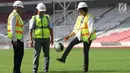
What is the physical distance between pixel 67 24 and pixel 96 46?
47.3 feet

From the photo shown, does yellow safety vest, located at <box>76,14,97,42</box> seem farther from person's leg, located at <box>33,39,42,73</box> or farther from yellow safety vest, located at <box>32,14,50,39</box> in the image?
person's leg, located at <box>33,39,42,73</box>

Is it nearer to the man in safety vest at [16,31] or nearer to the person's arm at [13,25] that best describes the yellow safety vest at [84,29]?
the man in safety vest at [16,31]

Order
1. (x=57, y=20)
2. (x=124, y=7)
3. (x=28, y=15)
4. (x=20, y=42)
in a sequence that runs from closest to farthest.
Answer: (x=20, y=42) < (x=124, y=7) < (x=57, y=20) < (x=28, y=15)

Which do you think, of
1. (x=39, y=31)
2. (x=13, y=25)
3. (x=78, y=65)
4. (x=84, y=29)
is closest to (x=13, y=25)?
(x=13, y=25)

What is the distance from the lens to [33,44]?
10945mm

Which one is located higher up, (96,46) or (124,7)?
(124,7)

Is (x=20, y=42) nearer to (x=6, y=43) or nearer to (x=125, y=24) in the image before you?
(x=6, y=43)

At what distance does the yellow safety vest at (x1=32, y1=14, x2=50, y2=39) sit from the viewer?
36.0 ft

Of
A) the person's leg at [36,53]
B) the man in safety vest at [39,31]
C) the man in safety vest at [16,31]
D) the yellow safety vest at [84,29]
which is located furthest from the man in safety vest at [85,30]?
the man in safety vest at [16,31]

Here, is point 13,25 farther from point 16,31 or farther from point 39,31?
point 39,31

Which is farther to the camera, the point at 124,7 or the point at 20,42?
the point at 124,7

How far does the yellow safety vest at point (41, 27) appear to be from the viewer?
10960mm

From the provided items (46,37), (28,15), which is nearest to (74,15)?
(28,15)

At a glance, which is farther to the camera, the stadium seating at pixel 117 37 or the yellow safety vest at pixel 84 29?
the stadium seating at pixel 117 37
